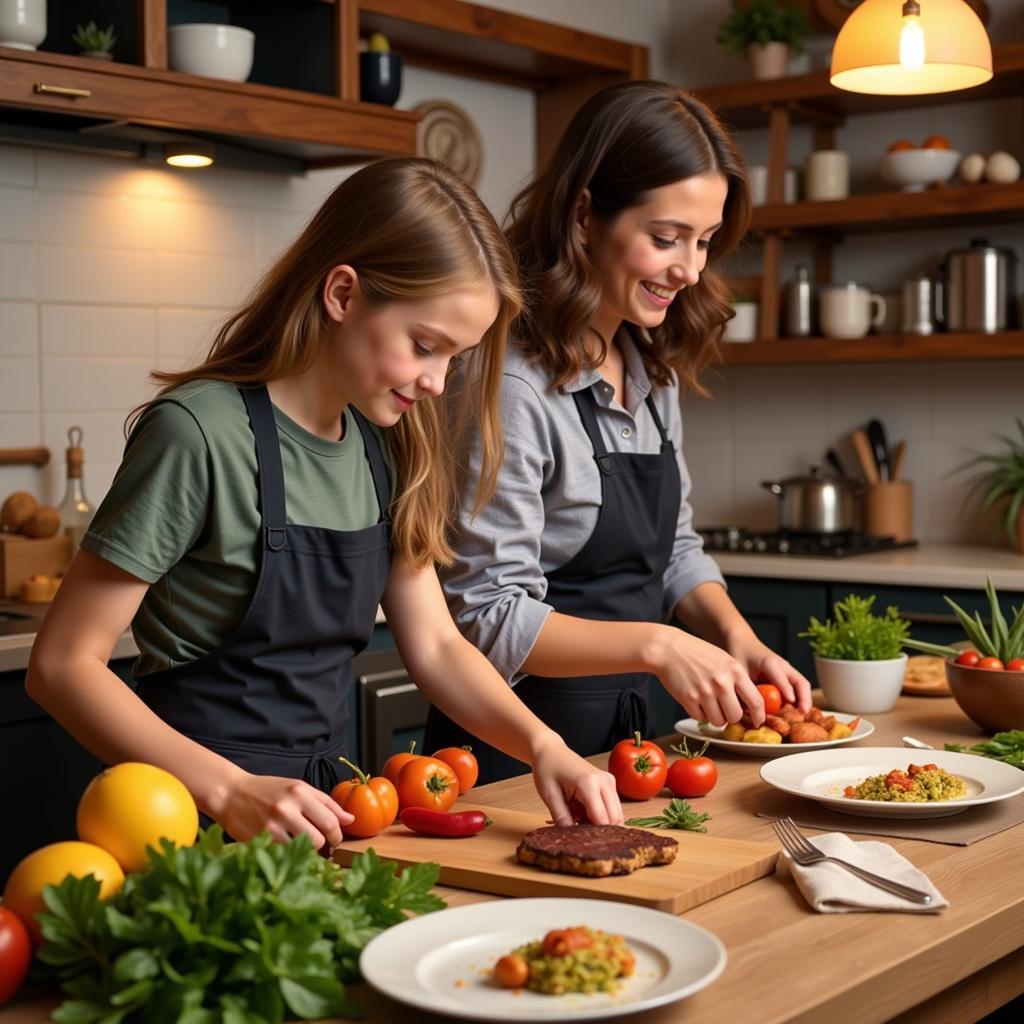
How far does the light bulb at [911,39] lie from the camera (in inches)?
90.3

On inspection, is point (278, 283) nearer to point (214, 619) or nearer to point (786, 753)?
point (214, 619)

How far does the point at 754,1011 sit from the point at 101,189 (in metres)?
2.88

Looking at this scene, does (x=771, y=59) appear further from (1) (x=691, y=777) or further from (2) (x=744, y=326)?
(1) (x=691, y=777)

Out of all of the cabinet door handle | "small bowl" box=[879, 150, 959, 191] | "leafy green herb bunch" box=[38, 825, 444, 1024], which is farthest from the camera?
"small bowl" box=[879, 150, 959, 191]

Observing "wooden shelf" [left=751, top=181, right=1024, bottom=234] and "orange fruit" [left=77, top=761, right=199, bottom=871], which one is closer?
"orange fruit" [left=77, top=761, right=199, bottom=871]

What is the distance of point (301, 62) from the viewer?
11.7ft

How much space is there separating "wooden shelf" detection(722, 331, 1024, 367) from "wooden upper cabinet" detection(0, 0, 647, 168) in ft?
3.25

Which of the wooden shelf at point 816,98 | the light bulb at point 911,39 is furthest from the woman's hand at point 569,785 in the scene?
the wooden shelf at point 816,98

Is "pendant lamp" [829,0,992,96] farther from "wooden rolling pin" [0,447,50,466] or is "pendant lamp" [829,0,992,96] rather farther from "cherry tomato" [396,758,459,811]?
"wooden rolling pin" [0,447,50,466]

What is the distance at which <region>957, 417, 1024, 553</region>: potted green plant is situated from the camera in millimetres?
4215

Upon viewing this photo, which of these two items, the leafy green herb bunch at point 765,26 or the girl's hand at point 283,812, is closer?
the girl's hand at point 283,812

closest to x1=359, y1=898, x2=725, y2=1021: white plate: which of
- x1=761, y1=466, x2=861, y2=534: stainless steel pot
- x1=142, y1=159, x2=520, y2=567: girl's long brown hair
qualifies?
x1=142, y1=159, x2=520, y2=567: girl's long brown hair

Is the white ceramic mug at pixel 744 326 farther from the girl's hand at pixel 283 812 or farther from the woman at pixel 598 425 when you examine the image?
the girl's hand at pixel 283 812

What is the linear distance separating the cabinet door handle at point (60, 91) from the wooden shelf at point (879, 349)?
6.14ft
